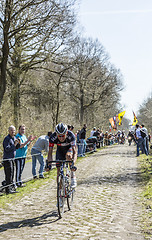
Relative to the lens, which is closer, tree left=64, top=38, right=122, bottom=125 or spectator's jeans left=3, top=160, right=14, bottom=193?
spectator's jeans left=3, top=160, right=14, bottom=193

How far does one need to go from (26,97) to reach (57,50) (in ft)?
33.1

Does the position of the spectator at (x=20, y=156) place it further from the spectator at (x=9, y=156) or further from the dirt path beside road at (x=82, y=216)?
the dirt path beside road at (x=82, y=216)

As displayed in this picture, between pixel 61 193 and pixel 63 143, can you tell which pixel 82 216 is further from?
pixel 63 143

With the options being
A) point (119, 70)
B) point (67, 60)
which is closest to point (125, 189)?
point (67, 60)

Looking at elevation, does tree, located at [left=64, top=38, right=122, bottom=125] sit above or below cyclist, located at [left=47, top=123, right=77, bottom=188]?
above

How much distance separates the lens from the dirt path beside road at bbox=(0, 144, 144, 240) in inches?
229

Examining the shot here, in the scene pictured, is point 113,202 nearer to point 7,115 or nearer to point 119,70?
point 7,115

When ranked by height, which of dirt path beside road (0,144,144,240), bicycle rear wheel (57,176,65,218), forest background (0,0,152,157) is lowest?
dirt path beside road (0,144,144,240)

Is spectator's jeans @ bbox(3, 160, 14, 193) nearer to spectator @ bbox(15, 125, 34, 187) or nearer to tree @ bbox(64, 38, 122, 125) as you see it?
spectator @ bbox(15, 125, 34, 187)

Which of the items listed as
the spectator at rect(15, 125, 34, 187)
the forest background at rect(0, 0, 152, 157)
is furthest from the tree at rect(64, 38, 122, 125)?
the spectator at rect(15, 125, 34, 187)

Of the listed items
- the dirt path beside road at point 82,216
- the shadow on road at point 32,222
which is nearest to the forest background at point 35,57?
the dirt path beside road at point 82,216

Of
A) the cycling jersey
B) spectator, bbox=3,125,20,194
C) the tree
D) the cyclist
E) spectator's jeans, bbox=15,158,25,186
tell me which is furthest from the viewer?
the tree

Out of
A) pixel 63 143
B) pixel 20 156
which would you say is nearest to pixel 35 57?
pixel 20 156

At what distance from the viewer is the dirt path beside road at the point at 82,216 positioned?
5.81 metres
